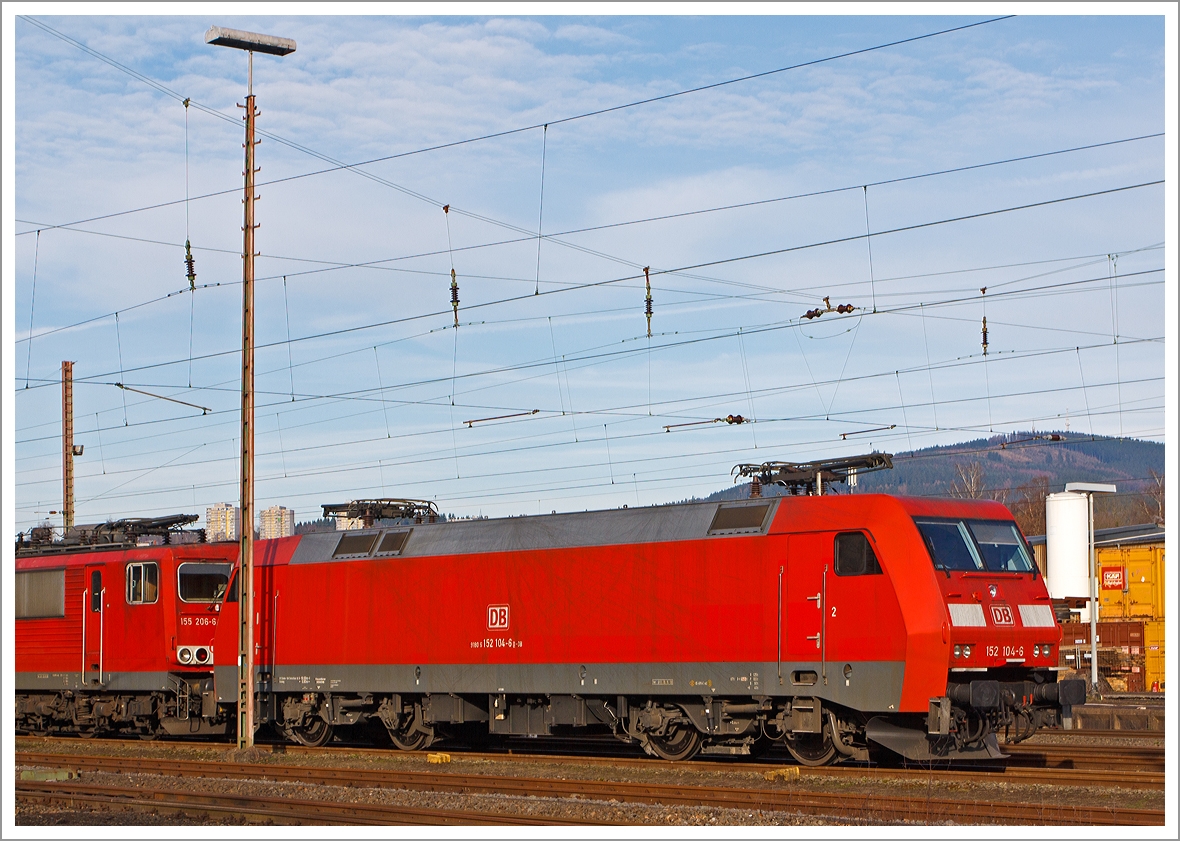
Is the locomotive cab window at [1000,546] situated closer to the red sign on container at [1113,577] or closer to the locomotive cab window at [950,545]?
the locomotive cab window at [950,545]

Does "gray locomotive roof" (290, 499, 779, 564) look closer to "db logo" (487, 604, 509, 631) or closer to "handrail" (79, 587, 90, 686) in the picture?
"db logo" (487, 604, 509, 631)

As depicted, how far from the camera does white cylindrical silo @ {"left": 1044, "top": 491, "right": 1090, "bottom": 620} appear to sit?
3994 cm

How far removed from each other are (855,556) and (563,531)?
198 inches

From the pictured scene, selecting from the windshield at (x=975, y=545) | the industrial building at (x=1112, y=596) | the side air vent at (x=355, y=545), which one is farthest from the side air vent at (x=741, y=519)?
the industrial building at (x=1112, y=596)

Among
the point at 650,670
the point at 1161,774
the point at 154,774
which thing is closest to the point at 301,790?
the point at 154,774

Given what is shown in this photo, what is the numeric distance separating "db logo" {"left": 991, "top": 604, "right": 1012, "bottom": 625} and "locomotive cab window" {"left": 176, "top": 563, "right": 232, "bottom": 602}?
14.8 meters

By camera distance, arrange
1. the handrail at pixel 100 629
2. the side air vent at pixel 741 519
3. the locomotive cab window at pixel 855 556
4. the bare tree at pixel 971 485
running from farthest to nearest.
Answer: the bare tree at pixel 971 485 → the handrail at pixel 100 629 → the side air vent at pixel 741 519 → the locomotive cab window at pixel 855 556

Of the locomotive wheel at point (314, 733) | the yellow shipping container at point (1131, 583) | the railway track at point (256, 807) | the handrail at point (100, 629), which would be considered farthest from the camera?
the yellow shipping container at point (1131, 583)

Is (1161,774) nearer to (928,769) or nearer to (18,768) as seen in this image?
(928,769)

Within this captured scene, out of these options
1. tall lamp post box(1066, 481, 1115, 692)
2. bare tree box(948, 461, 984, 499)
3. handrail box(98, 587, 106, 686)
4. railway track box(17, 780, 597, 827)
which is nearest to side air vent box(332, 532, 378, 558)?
railway track box(17, 780, 597, 827)

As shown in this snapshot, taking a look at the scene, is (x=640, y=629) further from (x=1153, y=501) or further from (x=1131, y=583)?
(x=1153, y=501)

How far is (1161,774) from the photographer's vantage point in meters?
16.9

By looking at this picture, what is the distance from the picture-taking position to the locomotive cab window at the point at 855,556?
1795cm

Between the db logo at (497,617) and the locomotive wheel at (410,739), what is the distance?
2.81 metres
